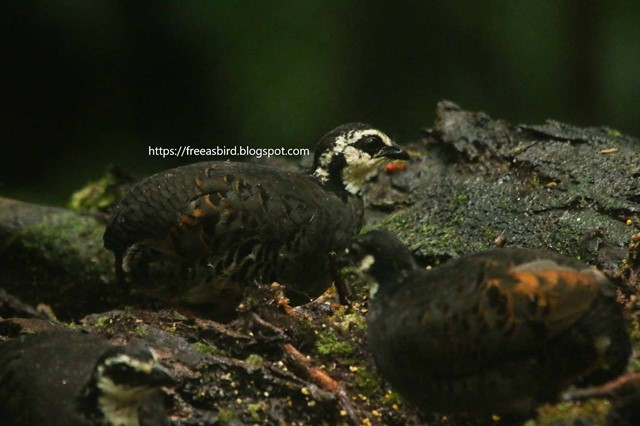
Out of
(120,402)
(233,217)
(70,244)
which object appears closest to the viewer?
(120,402)

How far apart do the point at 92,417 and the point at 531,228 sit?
2.73m

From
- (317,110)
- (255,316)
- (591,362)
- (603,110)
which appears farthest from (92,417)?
(603,110)

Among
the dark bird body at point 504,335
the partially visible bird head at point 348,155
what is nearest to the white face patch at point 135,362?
the dark bird body at point 504,335

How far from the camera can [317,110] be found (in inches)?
335

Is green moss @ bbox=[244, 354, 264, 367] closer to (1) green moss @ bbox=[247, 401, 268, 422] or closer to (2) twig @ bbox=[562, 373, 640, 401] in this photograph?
(1) green moss @ bbox=[247, 401, 268, 422]

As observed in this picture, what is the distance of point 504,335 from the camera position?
364cm

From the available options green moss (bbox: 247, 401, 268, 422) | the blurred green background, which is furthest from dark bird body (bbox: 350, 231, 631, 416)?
the blurred green background

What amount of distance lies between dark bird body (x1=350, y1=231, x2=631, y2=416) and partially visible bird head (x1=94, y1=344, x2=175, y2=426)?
35.6 inches

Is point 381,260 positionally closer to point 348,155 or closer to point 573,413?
point 573,413

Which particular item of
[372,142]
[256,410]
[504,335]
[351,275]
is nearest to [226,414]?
[256,410]

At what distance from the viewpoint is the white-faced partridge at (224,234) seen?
4992mm

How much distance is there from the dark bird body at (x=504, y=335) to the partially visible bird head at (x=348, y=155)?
1745 millimetres

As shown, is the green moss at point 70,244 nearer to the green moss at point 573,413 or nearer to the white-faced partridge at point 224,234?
the white-faced partridge at point 224,234

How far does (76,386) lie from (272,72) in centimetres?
488
